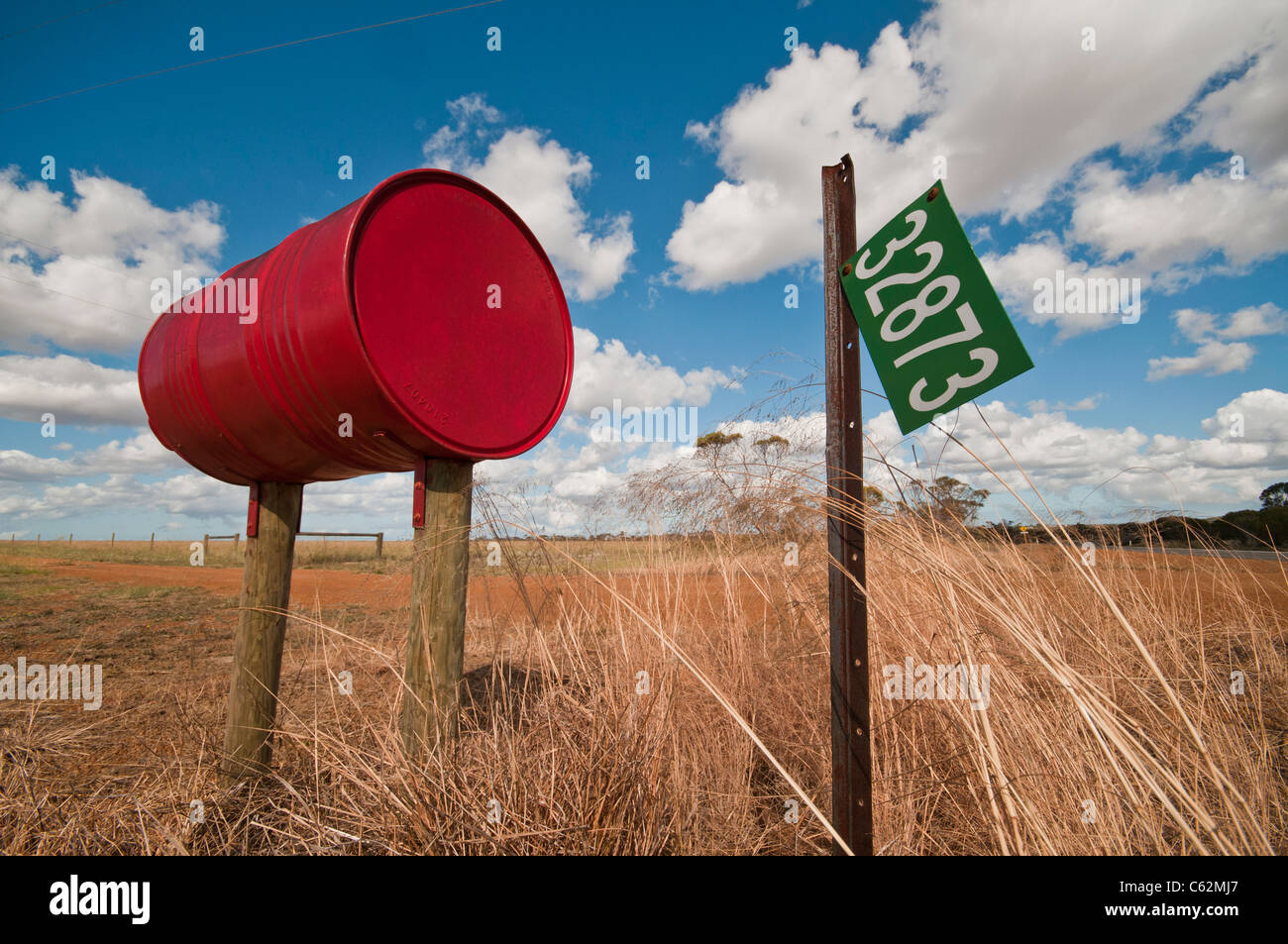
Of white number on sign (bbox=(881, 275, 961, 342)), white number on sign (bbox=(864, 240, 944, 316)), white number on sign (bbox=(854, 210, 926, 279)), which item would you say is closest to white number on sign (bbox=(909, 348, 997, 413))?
white number on sign (bbox=(881, 275, 961, 342))

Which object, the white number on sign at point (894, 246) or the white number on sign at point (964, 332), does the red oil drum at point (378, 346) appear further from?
the white number on sign at point (964, 332)

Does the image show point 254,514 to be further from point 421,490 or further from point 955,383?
point 955,383

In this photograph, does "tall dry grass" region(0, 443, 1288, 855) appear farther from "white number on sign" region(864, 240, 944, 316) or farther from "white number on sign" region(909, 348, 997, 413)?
"white number on sign" region(864, 240, 944, 316)

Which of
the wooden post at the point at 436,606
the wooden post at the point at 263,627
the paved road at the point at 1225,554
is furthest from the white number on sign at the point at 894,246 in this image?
the paved road at the point at 1225,554

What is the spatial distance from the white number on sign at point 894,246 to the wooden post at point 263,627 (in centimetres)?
286

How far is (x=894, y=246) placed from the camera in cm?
170

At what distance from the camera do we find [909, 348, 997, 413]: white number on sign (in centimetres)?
147

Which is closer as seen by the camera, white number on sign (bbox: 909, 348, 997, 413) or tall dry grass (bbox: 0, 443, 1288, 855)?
white number on sign (bbox: 909, 348, 997, 413)

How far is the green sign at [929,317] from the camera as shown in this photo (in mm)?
1474

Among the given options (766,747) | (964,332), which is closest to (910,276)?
(964,332)

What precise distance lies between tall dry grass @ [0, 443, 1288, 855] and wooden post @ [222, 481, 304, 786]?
6.2 inches

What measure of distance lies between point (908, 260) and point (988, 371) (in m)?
0.42

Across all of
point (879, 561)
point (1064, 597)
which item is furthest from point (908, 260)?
point (1064, 597)

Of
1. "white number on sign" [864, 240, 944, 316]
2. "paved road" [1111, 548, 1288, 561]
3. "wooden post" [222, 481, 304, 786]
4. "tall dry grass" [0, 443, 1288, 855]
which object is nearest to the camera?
"white number on sign" [864, 240, 944, 316]
